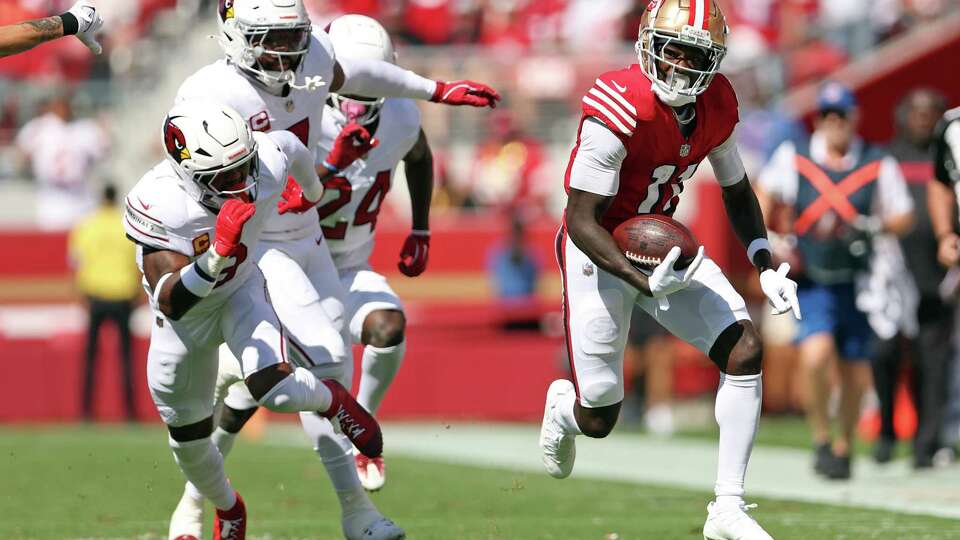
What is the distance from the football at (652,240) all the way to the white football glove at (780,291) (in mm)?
315

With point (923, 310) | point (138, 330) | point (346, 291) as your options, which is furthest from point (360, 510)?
point (138, 330)

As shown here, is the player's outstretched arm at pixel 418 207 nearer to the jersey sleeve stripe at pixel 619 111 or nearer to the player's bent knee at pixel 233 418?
the player's bent knee at pixel 233 418

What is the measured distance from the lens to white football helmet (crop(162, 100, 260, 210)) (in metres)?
5.86

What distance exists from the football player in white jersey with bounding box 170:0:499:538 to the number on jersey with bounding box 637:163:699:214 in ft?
3.58

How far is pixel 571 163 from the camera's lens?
6176 mm

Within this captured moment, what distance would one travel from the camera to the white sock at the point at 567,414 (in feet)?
21.9

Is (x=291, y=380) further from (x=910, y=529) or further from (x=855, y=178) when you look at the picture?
(x=855, y=178)

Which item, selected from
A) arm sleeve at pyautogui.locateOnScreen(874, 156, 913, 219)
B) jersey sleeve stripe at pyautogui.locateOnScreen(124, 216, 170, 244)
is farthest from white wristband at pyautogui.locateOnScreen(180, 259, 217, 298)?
arm sleeve at pyautogui.locateOnScreen(874, 156, 913, 219)

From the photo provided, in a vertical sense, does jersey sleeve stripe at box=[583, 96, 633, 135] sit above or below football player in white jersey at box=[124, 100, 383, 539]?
above

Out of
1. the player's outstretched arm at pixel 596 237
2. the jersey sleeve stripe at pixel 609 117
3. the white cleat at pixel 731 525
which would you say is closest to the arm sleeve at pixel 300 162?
the player's outstretched arm at pixel 596 237

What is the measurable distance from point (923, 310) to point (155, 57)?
376 inches

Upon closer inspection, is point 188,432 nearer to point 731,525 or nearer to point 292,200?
point 292,200

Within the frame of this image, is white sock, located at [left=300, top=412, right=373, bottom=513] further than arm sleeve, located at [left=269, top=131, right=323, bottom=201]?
Yes

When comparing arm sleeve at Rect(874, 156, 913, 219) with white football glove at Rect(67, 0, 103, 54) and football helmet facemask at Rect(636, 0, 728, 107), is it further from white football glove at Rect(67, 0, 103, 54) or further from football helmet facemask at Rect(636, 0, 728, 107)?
white football glove at Rect(67, 0, 103, 54)
